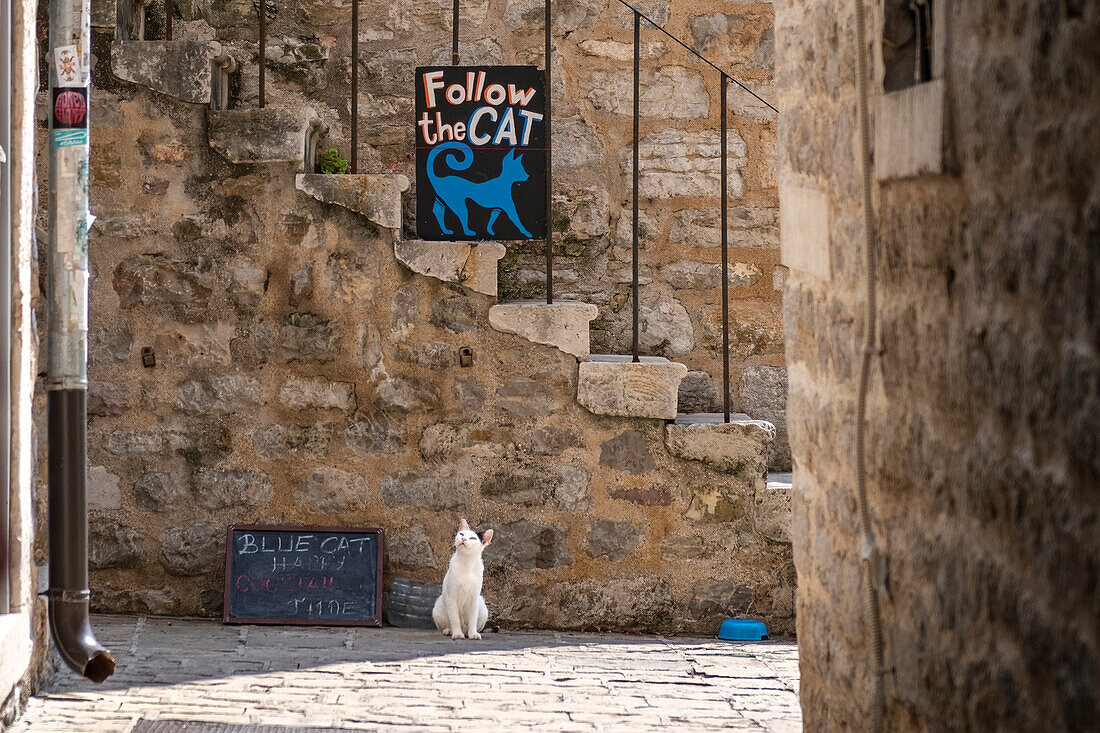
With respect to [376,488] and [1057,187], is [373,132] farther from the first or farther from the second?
[1057,187]

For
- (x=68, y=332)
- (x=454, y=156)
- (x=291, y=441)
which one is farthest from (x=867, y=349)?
(x=291, y=441)

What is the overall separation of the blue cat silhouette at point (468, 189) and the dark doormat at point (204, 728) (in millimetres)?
2143

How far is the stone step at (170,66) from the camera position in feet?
14.2

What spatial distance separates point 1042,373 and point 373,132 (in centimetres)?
422

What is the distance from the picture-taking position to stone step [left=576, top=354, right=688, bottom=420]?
440 cm

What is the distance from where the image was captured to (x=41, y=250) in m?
4.38

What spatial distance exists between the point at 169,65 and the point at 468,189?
1.22 meters

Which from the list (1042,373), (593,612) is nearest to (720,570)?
(593,612)

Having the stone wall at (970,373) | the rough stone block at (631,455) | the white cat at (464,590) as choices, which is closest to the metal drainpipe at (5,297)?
the white cat at (464,590)

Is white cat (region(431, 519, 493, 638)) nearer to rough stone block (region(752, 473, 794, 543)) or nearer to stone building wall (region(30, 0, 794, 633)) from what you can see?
stone building wall (region(30, 0, 794, 633))

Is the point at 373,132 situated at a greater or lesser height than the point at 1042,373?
greater

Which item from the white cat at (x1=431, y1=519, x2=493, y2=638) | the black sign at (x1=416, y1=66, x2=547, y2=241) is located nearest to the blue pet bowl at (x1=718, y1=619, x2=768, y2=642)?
the white cat at (x1=431, y1=519, x2=493, y2=638)

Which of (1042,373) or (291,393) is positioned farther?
(291,393)

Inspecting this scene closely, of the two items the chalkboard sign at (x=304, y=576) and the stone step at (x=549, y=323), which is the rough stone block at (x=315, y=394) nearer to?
the chalkboard sign at (x=304, y=576)
